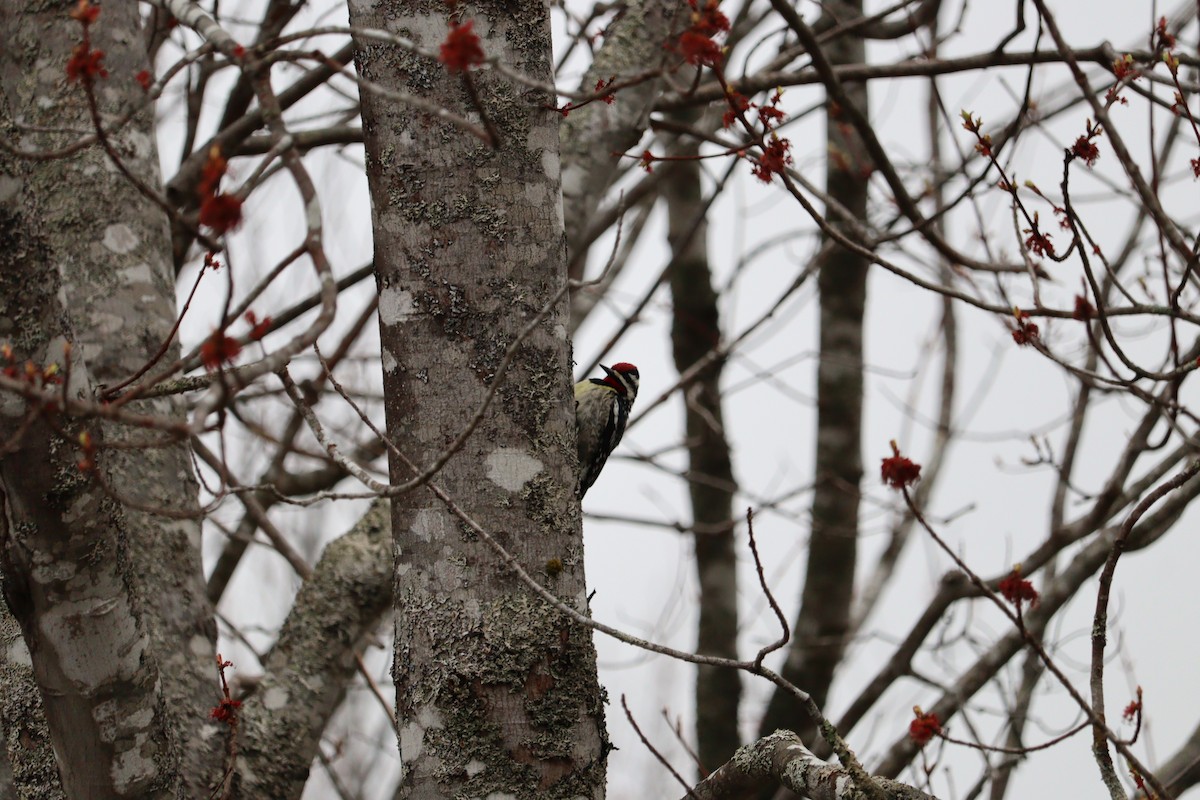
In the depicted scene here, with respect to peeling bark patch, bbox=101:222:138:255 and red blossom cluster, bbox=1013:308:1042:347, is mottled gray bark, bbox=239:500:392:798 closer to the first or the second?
peeling bark patch, bbox=101:222:138:255

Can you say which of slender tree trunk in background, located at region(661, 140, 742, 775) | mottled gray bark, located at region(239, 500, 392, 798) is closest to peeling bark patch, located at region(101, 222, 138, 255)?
mottled gray bark, located at region(239, 500, 392, 798)

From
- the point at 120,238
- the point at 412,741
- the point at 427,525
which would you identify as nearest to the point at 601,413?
the point at 120,238

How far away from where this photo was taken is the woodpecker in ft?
14.7

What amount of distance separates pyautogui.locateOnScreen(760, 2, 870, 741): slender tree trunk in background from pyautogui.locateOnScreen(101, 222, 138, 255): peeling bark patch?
11.9 feet

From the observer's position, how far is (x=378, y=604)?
3.43 metres

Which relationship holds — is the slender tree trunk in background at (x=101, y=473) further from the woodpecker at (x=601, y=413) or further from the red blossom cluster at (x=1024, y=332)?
the red blossom cluster at (x=1024, y=332)

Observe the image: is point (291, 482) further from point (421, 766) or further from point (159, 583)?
point (421, 766)

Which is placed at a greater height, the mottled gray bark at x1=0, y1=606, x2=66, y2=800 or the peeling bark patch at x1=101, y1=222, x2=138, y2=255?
the peeling bark patch at x1=101, y1=222, x2=138, y2=255

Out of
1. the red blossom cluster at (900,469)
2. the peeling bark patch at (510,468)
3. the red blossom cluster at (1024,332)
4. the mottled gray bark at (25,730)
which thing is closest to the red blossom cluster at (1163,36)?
the red blossom cluster at (1024,332)

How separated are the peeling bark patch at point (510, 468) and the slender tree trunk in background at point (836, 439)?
388 centimetres

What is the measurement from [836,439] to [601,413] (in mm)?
2232

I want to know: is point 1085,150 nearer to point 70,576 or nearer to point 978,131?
point 978,131

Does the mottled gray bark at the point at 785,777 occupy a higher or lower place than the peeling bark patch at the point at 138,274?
lower

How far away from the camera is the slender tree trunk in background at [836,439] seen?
19.5ft
